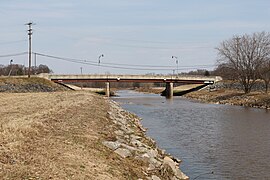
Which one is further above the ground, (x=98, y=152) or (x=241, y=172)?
(x=98, y=152)

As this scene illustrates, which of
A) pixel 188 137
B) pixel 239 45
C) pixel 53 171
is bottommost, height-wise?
pixel 188 137

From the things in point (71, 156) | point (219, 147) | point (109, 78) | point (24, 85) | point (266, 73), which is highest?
point (266, 73)

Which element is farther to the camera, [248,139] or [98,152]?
[248,139]

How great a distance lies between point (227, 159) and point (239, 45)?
6350 cm

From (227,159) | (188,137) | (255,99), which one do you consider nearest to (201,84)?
(255,99)

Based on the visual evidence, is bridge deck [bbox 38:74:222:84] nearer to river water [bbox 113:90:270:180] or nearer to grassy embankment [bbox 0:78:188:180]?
river water [bbox 113:90:270:180]

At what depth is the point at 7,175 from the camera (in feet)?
30.0

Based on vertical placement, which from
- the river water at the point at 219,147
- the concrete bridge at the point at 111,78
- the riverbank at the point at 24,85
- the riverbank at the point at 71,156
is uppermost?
the concrete bridge at the point at 111,78

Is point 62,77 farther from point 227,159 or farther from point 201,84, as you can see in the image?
point 227,159

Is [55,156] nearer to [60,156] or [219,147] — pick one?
[60,156]

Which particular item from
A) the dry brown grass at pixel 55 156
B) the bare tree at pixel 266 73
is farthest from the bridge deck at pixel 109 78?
the dry brown grass at pixel 55 156

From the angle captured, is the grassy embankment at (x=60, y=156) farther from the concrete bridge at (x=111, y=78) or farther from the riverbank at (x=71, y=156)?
the concrete bridge at (x=111, y=78)

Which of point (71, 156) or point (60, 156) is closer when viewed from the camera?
point (60, 156)

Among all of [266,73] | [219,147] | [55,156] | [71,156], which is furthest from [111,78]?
[55,156]
